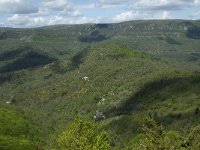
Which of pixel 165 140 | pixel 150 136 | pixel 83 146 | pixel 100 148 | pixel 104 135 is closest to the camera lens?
pixel 165 140

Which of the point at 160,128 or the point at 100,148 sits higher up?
the point at 160,128

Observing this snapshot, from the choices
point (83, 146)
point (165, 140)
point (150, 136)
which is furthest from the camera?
point (83, 146)

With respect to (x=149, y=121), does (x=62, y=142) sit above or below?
below

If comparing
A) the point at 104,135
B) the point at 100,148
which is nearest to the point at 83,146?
the point at 100,148

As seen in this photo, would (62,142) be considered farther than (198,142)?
Yes

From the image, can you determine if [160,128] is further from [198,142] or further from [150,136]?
[198,142]

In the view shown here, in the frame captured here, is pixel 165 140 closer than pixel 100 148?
Yes

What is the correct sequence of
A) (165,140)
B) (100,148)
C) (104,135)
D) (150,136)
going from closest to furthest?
(165,140) → (150,136) → (100,148) → (104,135)

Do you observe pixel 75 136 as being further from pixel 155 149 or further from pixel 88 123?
pixel 155 149

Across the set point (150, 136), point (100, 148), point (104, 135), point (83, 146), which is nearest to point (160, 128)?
point (150, 136)
